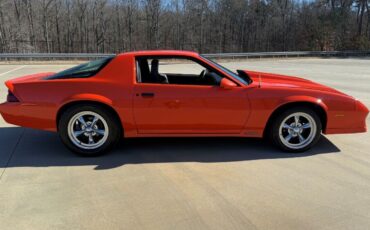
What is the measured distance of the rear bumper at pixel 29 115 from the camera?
4.28 m

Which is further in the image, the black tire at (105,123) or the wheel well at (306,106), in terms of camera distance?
the wheel well at (306,106)

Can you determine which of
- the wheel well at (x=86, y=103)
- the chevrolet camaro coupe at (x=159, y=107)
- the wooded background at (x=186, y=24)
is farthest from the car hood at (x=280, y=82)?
the wooded background at (x=186, y=24)

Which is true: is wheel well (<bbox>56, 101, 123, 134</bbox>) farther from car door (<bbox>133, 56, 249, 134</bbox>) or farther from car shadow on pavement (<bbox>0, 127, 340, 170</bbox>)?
car shadow on pavement (<bbox>0, 127, 340, 170</bbox>)

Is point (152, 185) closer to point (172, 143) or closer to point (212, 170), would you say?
point (212, 170)

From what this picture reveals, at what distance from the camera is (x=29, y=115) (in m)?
4.31

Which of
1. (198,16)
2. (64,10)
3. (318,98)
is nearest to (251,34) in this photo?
(198,16)

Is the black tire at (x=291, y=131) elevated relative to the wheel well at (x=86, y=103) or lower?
lower

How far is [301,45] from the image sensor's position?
1764 inches

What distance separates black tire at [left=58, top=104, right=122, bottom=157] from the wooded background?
3954 centimetres

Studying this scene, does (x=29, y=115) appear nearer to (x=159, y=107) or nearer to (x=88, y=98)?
(x=88, y=98)

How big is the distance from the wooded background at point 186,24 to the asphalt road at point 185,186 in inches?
1558

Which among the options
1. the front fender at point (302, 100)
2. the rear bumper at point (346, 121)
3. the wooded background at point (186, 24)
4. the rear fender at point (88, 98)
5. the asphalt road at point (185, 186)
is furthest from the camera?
the wooded background at point (186, 24)

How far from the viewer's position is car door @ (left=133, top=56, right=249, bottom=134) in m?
4.27

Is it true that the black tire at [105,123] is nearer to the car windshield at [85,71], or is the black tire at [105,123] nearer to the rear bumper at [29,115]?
the rear bumper at [29,115]
